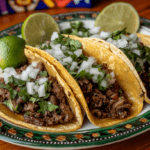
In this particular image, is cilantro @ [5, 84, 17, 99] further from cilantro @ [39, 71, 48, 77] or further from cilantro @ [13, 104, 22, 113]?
cilantro @ [39, 71, 48, 77]

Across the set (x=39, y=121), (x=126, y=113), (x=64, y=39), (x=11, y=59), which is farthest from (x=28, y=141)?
(x=64, y=39)

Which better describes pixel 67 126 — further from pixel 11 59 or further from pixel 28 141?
pixel 11 59

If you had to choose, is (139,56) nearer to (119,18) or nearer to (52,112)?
(119,18)

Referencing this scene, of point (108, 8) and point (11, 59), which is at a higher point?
point (108, 8)

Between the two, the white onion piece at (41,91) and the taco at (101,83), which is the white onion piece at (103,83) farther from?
the white onion piece at (41,91)

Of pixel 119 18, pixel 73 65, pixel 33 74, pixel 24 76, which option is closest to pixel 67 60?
pixel 73 65

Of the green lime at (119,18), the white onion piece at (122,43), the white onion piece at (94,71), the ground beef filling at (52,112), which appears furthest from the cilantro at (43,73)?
the green lime at (119,18)

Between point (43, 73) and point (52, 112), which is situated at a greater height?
point (43, 73)
